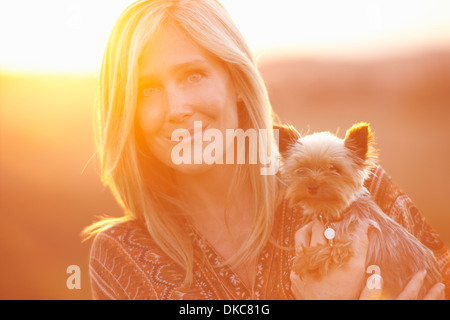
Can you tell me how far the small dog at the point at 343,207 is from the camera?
233cm

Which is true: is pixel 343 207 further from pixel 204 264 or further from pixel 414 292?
pixel 204 264

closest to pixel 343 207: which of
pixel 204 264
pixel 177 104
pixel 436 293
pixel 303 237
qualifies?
pixel 303 237

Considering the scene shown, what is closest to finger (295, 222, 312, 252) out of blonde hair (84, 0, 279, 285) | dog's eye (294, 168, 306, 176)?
blonde hair (84, 0, 279, 285)

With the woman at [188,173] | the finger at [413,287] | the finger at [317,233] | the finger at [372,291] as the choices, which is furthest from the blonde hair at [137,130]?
the finger at [413,287]

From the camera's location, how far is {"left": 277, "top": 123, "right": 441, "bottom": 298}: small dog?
2326 millimetres

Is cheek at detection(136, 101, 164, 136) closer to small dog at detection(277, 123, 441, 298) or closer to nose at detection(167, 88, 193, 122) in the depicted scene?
nose at detection(167, 88, 193, 122)

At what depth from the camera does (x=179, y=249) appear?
8.21 feet

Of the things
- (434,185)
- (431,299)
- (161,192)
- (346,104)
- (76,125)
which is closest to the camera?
(431,299)

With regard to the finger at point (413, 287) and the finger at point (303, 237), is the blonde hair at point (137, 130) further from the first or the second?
the finger at point (413, 287)

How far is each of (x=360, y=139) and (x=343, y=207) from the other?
0.39 metres

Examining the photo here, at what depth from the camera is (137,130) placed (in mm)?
2621

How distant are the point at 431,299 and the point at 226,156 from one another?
136 centimetres

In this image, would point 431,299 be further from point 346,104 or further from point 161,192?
A: point 346,104
